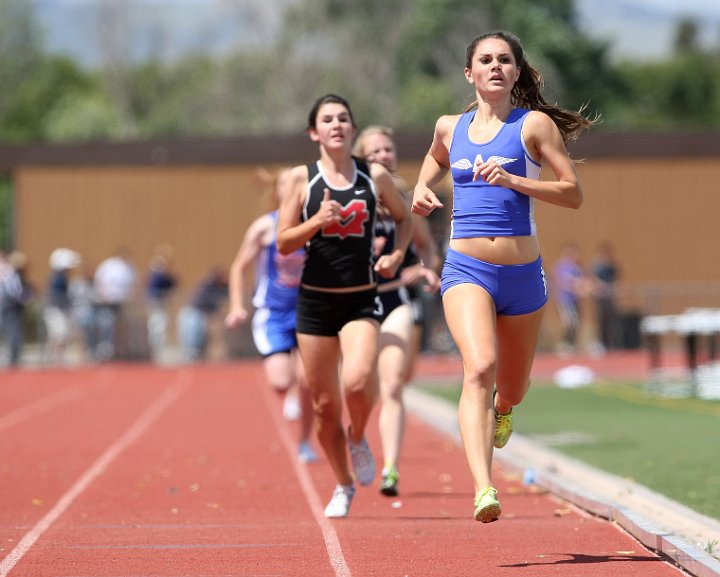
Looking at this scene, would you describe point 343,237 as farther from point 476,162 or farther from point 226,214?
point 226,214

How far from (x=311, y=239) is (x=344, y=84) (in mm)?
53579

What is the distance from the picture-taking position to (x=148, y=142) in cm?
3253

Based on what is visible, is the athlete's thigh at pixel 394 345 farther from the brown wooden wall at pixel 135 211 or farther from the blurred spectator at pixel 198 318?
the brown wooden wall at pixel 135 211

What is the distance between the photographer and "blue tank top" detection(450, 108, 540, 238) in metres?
6.74

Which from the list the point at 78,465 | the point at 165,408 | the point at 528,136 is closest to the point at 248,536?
the point at 528,136

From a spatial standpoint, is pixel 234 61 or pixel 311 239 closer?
pixel 311 239

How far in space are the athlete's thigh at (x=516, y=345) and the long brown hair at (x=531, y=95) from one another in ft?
2.92

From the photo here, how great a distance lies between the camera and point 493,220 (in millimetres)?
6766

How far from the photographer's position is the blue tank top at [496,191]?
6.74 m

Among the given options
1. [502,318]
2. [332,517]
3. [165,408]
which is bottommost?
[165,408]

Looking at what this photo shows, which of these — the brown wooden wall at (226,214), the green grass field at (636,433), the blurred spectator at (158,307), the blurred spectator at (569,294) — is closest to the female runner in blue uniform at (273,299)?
the green grass field at (636,433)

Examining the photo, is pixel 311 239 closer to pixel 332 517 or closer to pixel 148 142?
pixel 332 517

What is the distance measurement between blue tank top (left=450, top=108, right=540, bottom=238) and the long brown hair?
0.27 m

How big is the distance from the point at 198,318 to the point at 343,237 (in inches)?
743
